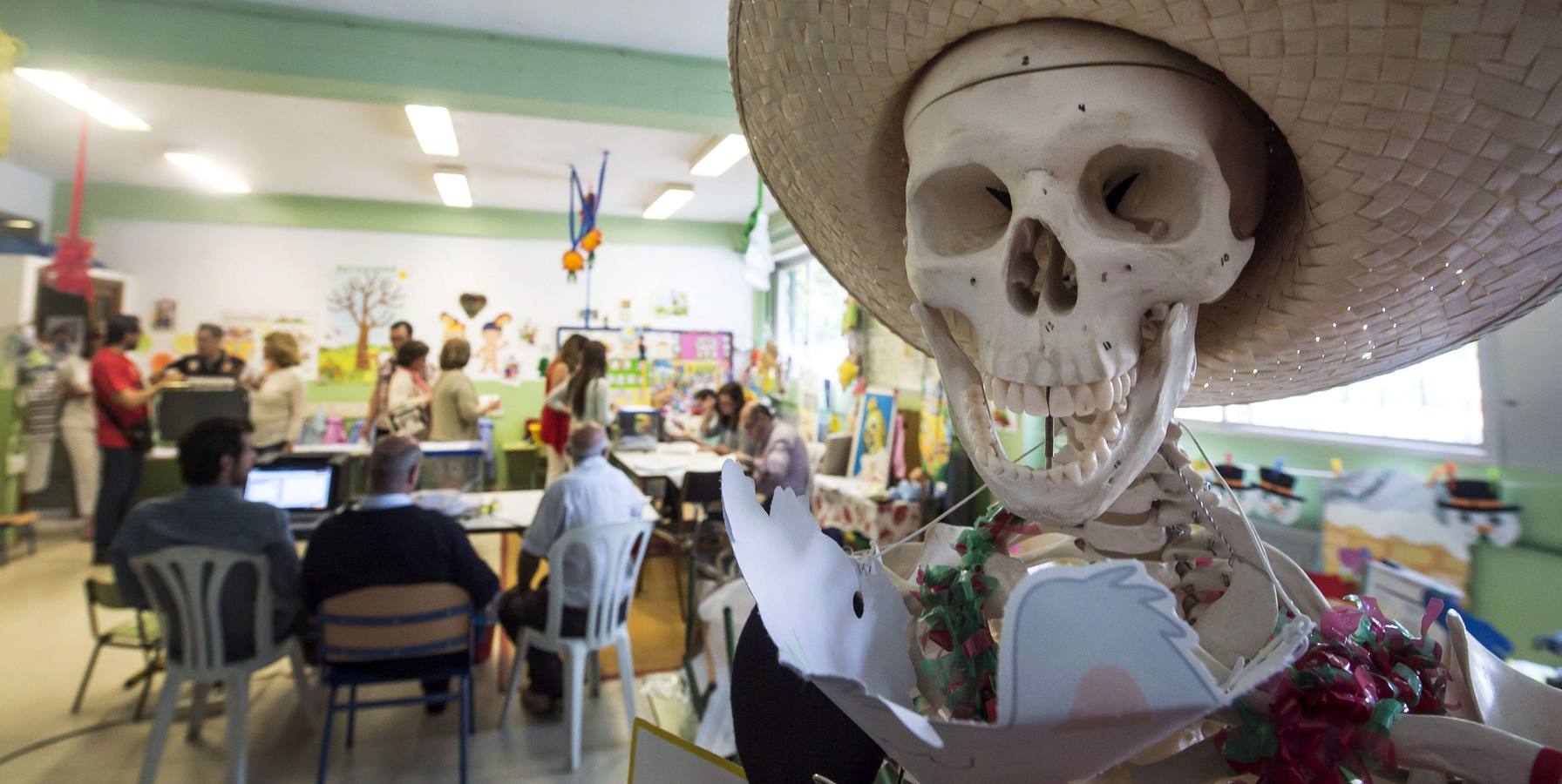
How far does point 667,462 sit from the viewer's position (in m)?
4.69

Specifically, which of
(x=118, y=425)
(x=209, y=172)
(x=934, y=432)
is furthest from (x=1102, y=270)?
(x=209, y=172)

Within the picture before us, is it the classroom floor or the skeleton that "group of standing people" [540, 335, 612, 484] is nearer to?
the classroom floor

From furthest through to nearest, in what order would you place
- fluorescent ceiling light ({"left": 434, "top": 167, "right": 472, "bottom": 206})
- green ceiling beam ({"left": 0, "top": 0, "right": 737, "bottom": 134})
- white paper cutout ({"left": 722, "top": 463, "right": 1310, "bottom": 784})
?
fluorescent ceiling light ({"left": 434, "top": 167, "right": 472, "bottom": 206}) → green ceiling beam ({"left": 0, "top": 0, "right": 737, "bottom": 134}) → white paper cutout ({"left": 722, "top": 463, "right": 1310, "bottom": 784})

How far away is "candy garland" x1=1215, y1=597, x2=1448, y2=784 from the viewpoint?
47 cm

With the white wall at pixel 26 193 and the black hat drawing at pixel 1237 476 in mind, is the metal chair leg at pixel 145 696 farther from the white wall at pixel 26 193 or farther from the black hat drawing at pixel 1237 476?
the white wall at pixel 26 193

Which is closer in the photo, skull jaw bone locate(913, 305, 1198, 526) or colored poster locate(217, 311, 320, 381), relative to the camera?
skull jaw bone locate(913, 305, 1198, 526)

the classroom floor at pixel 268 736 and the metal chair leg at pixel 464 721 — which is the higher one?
the metal chair leg at pixel 464 721

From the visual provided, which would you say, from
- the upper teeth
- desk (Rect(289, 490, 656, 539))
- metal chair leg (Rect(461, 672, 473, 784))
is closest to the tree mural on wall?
desk (Rect(289, 490, 656, 539))

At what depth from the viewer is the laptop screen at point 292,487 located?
290 centimetres

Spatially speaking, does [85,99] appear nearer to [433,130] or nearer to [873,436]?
[433,130]

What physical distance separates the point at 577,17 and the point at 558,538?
2.15m

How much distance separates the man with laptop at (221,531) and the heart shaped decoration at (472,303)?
4.83m

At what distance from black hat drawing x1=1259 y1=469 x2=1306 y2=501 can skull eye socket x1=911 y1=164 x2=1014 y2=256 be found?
7.70ft

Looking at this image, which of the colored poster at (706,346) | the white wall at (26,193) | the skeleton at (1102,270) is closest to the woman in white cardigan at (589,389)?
the colored poster at (706,346)
